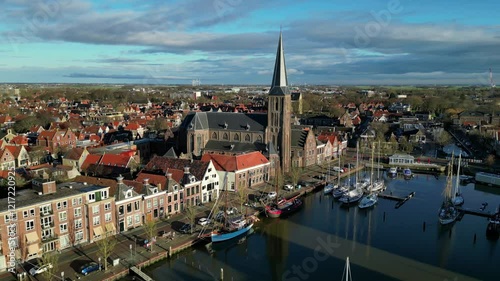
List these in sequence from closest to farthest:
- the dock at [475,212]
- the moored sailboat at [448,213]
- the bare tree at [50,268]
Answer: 1. the bare tree at [50,268]
2. the moored sailboat at [448,213]
3. the dock at [475,212]

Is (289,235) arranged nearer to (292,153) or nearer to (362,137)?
(292,153)

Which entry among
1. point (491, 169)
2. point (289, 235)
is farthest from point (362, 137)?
point (289, 235)

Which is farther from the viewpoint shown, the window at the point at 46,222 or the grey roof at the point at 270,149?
the grey roof at the point at 270,149

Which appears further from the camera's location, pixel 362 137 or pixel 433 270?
pixel 362 137

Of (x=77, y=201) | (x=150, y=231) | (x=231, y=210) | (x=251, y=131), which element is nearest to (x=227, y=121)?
(x=251, y=131)

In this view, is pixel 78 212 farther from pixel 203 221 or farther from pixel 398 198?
pixel 398 198

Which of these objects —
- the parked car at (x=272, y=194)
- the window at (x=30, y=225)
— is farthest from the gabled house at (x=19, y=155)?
the parked car at (x=272, y=194)

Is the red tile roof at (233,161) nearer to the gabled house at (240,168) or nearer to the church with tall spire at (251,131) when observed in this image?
the gabled house at (240,168)
